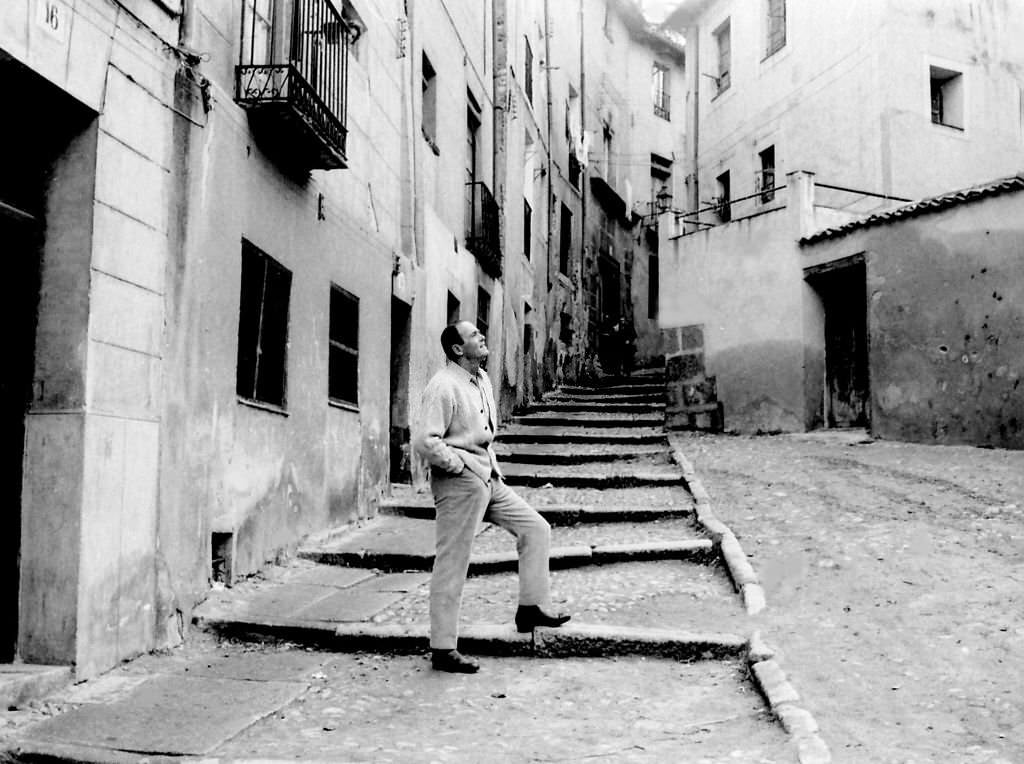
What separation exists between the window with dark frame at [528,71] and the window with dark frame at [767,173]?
4.89m


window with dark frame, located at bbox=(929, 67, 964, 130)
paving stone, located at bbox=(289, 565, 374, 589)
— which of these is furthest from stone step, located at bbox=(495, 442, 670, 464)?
window with dark frame, located at bbox=(929, 67, 964, 130)

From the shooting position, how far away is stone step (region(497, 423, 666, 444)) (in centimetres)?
1368

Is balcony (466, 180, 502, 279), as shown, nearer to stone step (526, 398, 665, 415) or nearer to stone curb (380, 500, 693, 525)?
stone step (526, 398, 665, 415)

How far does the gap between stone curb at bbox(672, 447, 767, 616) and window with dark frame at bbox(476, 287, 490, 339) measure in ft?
17.1

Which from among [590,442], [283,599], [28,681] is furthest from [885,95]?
[28,681]

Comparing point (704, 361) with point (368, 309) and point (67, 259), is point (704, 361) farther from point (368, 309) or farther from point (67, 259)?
point (67, 259)

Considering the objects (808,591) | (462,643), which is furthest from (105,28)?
(808,591)

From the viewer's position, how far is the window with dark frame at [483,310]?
14.3 m

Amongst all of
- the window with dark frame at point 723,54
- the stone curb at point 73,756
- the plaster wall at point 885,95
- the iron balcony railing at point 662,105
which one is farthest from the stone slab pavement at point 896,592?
the iron balcony railing at point 662,105

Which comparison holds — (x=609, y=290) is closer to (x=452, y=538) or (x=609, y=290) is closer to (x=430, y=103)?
(x=430, y=103)

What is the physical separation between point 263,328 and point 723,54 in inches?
677

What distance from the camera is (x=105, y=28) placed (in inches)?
195

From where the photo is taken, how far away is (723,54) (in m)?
21.7

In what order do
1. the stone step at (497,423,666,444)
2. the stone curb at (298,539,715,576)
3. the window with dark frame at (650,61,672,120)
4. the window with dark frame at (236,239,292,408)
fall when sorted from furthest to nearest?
the window with dark frame at (650,61,672,120)
the stone step at (497,423,666,444)
the stone curb at (298,539,715,576)
the window with dark frame at (236,239,292,408)
